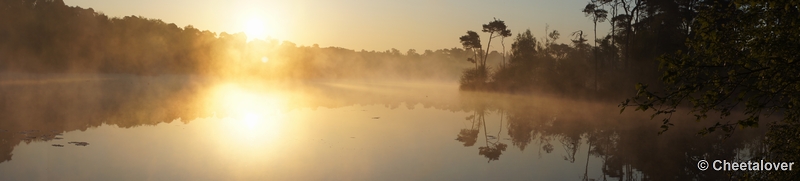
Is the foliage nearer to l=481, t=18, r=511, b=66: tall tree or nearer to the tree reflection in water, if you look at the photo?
the tree reflection in water

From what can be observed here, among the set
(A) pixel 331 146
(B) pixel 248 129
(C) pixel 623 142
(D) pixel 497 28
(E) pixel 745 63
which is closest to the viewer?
(E) pixel 745 63

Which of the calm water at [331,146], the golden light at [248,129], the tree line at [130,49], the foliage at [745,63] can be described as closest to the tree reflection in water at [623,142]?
the calm water at [331,146]

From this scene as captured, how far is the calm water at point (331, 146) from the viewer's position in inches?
476

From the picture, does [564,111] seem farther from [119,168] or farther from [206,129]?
[119,168]

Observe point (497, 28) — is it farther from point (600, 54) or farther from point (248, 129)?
point (248, 129)

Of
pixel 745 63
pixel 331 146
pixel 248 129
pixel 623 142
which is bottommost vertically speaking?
pixel 623 142

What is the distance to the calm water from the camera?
12.1 meters

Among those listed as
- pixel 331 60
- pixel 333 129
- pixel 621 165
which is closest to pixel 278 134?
pixel 333 129

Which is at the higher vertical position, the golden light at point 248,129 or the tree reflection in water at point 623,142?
the golden light at point 248,129

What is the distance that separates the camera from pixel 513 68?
51750 millimetres

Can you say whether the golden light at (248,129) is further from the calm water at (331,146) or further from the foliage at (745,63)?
the foliage at (745,63)

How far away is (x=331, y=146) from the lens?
16.0 meters

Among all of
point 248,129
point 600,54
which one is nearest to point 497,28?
point 600,54

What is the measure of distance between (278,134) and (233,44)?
89.0m
